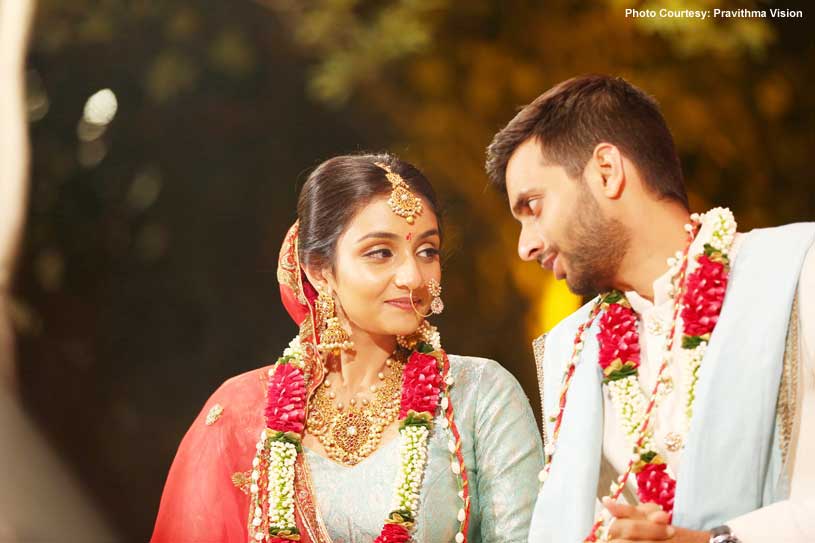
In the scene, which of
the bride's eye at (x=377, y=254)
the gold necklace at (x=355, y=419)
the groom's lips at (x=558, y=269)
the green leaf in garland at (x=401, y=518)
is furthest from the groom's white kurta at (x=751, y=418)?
the bride's eye at (x=377, y=254)

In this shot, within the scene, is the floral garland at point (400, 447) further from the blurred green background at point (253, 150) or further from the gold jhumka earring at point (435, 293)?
the blurred green background at point (253, 150)

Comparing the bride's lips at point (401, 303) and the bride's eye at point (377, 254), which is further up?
the bride's eye at point (377, 254)

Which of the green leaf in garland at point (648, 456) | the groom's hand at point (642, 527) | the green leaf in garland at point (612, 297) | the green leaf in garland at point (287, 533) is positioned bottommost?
the green leaf in garland at point (287, 533)

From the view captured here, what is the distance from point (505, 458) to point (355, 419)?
477mm

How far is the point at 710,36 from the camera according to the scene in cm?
372

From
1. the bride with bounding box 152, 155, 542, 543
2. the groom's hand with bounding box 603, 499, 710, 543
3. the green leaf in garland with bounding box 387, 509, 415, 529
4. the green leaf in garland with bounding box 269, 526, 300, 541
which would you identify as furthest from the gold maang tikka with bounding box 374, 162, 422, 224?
the groom's hand with bounding box 603, 499, 710, 543

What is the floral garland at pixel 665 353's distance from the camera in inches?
97.7

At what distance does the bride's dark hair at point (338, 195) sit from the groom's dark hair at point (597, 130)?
0.40 metres

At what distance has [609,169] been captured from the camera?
2660 mm

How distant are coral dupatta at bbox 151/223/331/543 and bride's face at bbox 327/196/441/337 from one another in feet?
0.69

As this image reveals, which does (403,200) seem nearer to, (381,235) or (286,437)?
(381,235)

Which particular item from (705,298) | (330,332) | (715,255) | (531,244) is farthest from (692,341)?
(330,332)

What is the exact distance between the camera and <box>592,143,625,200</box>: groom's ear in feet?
8.68

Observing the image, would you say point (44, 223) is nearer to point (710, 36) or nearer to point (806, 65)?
point (710, 36)
